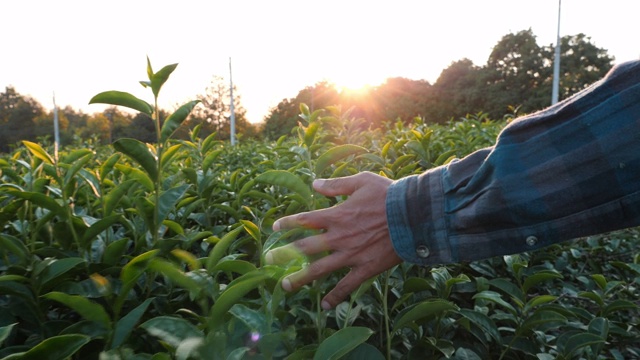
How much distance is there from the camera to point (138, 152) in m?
1.31

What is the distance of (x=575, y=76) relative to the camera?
42.6m

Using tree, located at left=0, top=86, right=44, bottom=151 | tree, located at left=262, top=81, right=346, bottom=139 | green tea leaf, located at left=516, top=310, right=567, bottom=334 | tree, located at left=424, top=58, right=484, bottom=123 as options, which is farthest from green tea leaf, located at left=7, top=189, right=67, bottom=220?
tree, located at left=0, top=86, right=44, bottom=151

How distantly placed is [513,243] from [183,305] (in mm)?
904

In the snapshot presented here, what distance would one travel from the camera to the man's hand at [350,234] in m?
1.35

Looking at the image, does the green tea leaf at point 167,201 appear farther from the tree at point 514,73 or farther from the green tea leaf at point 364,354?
the tree at point 514,73

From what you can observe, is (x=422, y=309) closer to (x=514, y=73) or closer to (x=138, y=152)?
(x=138, y=152)

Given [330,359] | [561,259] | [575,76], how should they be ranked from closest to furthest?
[330,359] < [561,259] < [575,76]

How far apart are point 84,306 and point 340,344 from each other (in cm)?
49

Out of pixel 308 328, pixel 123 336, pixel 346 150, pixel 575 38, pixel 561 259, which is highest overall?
pixel 575 38

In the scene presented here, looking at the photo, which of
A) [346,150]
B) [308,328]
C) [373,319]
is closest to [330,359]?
[308,328]

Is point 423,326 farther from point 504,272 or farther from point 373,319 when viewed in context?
point 504,272

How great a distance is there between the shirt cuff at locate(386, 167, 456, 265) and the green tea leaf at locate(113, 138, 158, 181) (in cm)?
64

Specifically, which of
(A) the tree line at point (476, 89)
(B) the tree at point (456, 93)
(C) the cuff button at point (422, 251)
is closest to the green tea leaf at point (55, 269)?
(C) the cuff button at point (422, 251)

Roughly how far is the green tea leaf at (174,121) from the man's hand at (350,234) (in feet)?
1.18
